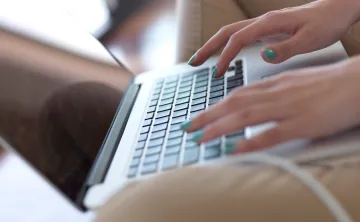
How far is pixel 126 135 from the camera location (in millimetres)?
609

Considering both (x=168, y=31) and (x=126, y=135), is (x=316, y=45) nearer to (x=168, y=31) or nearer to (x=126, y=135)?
(x=126, y=135)

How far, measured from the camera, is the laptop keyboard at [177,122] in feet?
1.56

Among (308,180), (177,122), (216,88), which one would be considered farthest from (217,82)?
(308,180)

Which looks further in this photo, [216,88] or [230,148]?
[216,88]

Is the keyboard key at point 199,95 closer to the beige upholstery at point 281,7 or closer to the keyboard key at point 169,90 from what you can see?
the keyboard key at point 169,90

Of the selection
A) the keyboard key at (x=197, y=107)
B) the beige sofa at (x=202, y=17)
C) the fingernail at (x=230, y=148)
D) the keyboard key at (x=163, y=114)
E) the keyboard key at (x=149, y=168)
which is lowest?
the beige sofa at (x=202, y=17)

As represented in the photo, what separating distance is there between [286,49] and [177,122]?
0.58 ft

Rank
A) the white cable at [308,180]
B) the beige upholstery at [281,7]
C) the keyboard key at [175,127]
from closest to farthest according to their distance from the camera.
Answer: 1. the white cable at [308,180]
2. the keyboard key at [175,127]
3. the beige upholstery at [281,7]

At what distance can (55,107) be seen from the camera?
637mm

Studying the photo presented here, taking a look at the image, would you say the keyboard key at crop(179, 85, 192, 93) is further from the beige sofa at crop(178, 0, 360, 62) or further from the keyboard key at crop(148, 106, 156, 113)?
the beige sofa at crop(178, 0, 360, 62)

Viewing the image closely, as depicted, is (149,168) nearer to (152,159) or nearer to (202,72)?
(152,159)

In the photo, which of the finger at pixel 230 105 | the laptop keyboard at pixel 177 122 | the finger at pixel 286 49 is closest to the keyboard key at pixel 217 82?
the laptop keyboard at pixel 177 122

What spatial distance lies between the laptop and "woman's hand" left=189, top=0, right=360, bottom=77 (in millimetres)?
32

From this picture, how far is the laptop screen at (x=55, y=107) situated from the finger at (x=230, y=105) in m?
0.16
